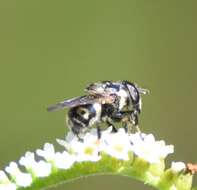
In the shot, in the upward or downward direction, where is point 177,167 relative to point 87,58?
downward

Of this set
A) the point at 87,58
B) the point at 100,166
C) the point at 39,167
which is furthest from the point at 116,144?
the point at 87,58

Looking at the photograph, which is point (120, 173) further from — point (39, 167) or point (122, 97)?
point (122, 97)

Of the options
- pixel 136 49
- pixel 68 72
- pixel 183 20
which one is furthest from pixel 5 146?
pixel 183 20

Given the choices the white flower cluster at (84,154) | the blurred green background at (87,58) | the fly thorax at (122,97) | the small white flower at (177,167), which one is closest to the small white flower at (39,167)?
the white flower cluster at (84,154)

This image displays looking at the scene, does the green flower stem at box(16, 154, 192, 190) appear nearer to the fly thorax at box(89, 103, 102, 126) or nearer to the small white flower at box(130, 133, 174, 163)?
the small white flower at box(130, 133, 174, 163)

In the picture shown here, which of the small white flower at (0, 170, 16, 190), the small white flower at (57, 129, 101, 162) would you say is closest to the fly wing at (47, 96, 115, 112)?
the small white flower at (57, 129, 101, 162)
